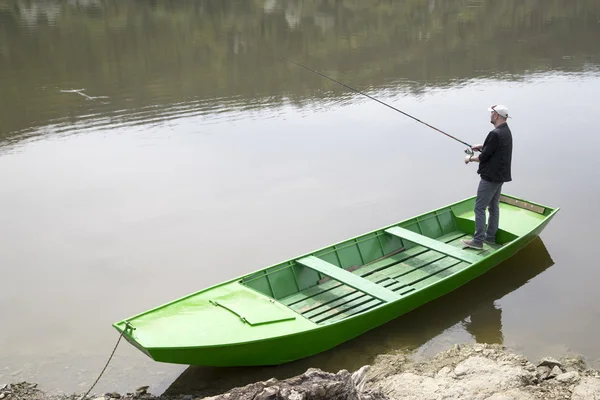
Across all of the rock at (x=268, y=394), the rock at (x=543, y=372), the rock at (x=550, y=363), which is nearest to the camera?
the rock at (x=268, y=394)

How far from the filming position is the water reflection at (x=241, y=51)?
66.5 ft

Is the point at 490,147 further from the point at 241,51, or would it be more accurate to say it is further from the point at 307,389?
the point at 241,51

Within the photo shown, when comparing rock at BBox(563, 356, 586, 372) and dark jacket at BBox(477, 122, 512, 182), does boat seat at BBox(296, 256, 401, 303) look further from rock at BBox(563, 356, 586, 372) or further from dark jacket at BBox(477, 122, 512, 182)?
dark jacket at BBox(477, 122, 512, 182)

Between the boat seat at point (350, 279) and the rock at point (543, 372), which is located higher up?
the boat seat at point (350, 279)

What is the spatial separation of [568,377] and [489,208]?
3.74 meters

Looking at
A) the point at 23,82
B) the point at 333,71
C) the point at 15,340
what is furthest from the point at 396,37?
the point at 15,340

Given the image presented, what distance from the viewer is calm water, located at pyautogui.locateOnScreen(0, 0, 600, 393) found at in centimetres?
940

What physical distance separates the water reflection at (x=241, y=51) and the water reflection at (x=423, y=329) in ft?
35.1

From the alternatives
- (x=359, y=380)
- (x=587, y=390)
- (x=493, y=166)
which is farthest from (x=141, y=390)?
(x=493, y=166)

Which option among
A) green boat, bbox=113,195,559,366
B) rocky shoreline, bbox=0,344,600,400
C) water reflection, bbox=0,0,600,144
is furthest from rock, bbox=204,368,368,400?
water reflection, bbox=0,0,600,144

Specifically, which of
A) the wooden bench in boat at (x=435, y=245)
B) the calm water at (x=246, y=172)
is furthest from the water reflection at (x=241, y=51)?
the wooden bench in boat at (x=435, y=245)

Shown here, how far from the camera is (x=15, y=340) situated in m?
8.93

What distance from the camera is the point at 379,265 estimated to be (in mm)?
10453

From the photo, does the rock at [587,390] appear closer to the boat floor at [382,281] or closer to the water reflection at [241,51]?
the boat floor at [382,281]
